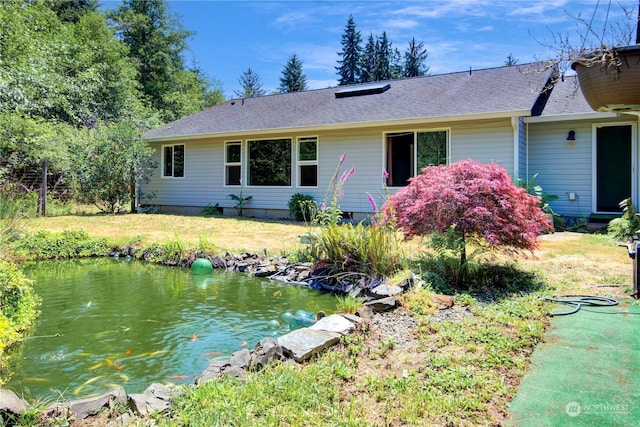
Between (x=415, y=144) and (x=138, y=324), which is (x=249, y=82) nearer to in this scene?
(x=415, y=144)

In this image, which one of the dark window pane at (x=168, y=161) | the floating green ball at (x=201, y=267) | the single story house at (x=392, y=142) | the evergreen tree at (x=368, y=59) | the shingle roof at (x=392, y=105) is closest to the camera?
the floating green ball at (x=201, y=267)

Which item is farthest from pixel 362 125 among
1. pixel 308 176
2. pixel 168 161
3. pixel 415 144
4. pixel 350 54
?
pixel 350 54

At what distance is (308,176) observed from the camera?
1227 cm

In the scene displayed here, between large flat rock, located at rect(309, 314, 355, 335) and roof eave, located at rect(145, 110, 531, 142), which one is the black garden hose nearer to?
large flat rock, located at rect(309, 314, 355, 335)

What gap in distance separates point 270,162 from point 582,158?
25.5 feet

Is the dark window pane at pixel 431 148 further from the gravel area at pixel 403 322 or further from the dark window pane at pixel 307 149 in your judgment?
the gravel area at pixel 403 322

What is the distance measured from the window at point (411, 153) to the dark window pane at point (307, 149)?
6.86 feet

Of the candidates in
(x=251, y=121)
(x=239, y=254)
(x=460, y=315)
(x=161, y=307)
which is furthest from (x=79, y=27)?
(x=460, y=315)

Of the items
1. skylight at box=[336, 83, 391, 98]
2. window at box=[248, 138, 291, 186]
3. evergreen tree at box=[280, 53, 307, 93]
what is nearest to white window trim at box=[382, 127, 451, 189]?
skylight at box=[336, 83, 391, 98]

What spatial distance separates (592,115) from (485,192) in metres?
5.89

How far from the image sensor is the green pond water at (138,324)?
2977 millimetres

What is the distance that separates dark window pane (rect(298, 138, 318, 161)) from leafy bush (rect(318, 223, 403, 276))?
6.70 meters

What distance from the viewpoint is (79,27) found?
916 inches

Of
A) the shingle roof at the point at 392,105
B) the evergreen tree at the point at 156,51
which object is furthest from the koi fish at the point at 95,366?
the evergreen tree at the point at 156,51
